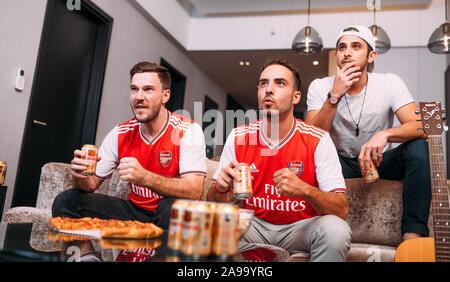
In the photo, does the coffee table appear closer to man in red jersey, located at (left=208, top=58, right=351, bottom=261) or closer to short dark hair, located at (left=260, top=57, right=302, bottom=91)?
man in red jersey, located at (left=208, top=58, right=351, bottom=261)

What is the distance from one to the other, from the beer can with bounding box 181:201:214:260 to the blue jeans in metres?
1.21

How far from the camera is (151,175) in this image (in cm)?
148

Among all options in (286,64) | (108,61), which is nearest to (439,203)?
(286,64)

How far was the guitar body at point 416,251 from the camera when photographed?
57.3 inches

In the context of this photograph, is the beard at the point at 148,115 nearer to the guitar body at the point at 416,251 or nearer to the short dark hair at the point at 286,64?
the short dark hair at the point at 286,64

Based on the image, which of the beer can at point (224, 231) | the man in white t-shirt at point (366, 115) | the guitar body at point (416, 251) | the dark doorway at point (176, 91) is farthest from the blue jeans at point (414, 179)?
the dark doorway at point (176, 91)

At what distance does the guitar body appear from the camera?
1.46 m

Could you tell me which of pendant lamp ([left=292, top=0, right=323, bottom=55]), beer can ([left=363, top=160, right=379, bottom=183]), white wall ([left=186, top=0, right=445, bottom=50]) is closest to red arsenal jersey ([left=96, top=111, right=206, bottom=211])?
beer can ([left=363, top=160, right=379, bottom=183])

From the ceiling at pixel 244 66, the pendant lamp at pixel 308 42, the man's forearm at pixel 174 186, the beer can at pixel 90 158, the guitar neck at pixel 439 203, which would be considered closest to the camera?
the guitar neck at pixel 439 203

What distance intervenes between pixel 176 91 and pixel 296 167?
4.21m

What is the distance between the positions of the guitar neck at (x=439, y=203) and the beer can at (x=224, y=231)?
89 centimetres
